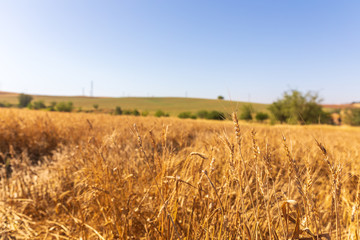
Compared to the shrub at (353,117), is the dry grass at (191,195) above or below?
below

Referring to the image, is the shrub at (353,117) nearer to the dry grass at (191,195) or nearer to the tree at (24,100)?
the dry grass at (191,195)

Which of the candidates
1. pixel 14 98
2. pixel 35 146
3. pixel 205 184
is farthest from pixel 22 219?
pixel 14 98

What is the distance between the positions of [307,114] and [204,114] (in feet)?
66.2

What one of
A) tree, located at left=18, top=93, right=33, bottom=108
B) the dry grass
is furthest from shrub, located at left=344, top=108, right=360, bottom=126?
tree, located at left=18, top=93, right=33, bottom=108

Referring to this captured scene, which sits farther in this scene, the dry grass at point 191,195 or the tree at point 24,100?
the tree at point 24,100

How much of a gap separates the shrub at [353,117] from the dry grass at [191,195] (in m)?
46.6

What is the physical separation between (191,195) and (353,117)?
2003 inches

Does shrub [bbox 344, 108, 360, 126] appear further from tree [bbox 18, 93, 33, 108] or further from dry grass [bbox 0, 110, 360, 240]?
tree [bbox 18, 93, 33, 108]

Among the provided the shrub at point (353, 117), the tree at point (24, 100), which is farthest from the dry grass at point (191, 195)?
the tree at point (24, 100)

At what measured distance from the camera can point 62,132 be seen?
15.8 ft

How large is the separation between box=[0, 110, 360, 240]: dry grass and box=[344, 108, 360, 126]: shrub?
1834 inches

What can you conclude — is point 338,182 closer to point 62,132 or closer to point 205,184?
point 205,184

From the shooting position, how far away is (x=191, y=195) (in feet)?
4.52

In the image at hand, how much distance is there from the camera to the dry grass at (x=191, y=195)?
0.73 metres
